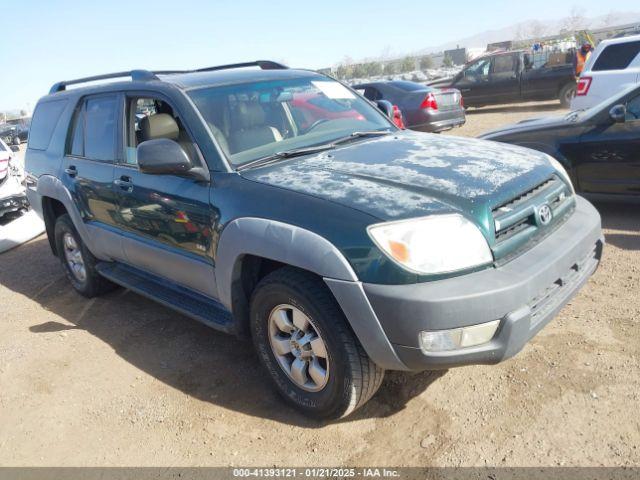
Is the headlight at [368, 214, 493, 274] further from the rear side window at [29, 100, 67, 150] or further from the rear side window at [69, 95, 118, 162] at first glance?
the rear side window at [29, 100, 67, 150]

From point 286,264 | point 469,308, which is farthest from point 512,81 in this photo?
point 469,308

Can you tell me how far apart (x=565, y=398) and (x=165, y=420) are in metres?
2.24

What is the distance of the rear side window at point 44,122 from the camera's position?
16.6 feet

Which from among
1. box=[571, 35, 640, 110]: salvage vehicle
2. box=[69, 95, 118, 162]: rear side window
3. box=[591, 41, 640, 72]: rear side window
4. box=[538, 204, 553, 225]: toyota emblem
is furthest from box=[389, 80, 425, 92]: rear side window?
box=[538, 204, 553, 225]: toyota emblem

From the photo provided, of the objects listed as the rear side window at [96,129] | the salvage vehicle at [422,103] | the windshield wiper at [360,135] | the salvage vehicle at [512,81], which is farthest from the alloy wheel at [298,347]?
the salvage vehicle at [512,81]

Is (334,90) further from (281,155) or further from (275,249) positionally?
(275,249)

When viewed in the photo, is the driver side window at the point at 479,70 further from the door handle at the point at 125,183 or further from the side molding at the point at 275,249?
the side molding at the point at 275,249

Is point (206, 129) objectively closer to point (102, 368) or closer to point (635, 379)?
point (102, 368)

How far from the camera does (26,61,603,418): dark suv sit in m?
2.42

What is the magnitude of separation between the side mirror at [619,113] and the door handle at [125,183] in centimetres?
457

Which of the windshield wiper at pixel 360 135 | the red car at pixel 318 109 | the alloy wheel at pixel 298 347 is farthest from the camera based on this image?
the red car at pixel 318 109

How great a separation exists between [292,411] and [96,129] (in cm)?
287

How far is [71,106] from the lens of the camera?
4.81 m

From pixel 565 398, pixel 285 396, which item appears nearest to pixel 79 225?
pixel 285 396
